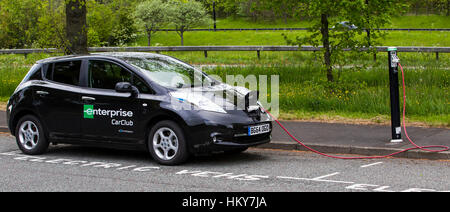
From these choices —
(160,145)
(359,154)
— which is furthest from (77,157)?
(359,154)

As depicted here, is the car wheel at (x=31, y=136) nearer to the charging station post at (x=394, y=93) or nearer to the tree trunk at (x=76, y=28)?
the charging station post at (x=394, y=93)

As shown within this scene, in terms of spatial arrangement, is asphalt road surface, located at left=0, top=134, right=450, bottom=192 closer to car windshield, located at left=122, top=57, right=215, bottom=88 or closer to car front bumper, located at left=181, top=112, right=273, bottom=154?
car front bumper, located at left=181, top=112, right=273, bottom=154

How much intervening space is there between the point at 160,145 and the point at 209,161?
2.80 ft

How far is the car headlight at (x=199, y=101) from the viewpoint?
8.65m

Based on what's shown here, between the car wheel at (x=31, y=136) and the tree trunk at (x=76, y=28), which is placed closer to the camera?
the car wheel at (x=31, y=136)

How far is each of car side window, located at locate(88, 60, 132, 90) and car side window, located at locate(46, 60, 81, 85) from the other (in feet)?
0.92

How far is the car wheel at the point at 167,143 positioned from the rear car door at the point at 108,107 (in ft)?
0.95

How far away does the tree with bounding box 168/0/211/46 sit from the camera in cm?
7012

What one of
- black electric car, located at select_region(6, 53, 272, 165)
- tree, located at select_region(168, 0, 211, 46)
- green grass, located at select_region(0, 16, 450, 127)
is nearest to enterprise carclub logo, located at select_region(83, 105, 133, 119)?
black electric car, located at select_region(6, 53, 272, 165)

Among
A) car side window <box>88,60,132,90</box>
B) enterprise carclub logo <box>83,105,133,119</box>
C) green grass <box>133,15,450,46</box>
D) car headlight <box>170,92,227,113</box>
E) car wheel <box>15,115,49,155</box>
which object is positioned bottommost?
car wheel <box>15,115,49,155</box>

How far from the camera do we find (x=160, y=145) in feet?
28.9

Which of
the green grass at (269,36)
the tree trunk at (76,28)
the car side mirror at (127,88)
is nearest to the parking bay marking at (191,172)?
the car side mirror at (127,88)

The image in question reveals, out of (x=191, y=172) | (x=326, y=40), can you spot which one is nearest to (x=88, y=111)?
(x=191, y=172)

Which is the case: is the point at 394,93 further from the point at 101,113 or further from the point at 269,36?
the point at 269,36
